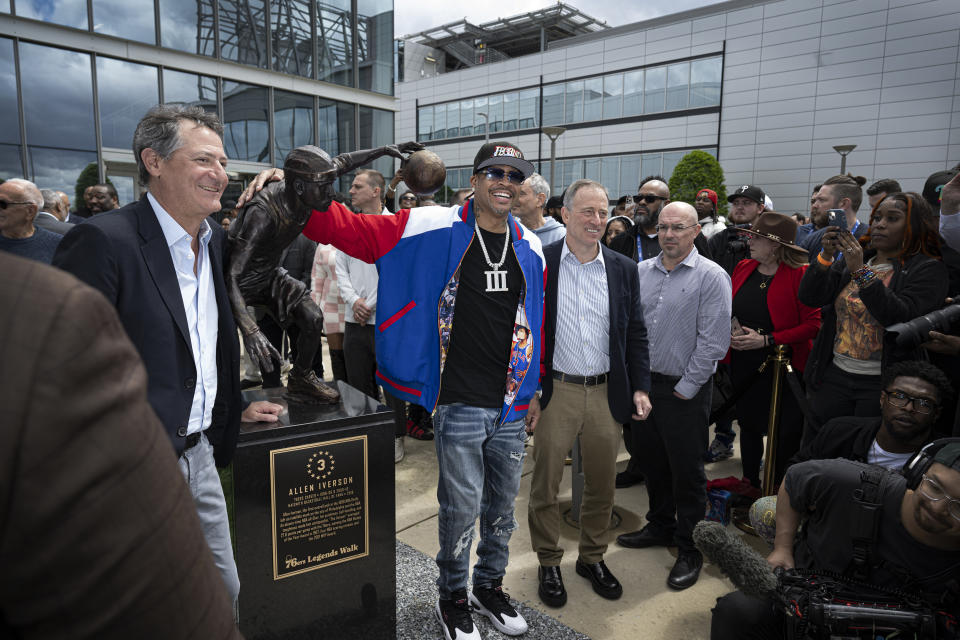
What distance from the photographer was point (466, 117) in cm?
3741

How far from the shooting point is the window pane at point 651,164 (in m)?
28.7

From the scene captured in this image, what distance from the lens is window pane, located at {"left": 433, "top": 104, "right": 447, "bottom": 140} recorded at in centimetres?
3875

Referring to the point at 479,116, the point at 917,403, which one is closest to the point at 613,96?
the point at 479,116

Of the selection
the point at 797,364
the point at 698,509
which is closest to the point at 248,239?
the point at 698,509

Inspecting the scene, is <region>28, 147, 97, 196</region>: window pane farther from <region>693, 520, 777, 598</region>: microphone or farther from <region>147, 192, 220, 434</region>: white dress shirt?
<region>693, 520, 777, 598</region>: microphone

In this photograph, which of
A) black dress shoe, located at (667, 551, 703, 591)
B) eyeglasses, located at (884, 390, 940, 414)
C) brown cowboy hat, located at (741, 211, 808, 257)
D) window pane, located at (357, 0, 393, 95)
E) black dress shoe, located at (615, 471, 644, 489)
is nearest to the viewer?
eyeglasses, located at (884, 390, 940, 414)

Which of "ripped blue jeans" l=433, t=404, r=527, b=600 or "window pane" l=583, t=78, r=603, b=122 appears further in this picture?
"window pane" l=583, t=78, r=603, b=122

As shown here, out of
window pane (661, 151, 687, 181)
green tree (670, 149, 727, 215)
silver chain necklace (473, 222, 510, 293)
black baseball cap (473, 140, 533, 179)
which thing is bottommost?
silver chain necklace (473, 222, 510, 293)

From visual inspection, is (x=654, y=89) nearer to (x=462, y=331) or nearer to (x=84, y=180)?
(x=84, y=180)

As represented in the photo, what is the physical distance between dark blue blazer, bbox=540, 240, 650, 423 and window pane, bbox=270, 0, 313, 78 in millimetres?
14508

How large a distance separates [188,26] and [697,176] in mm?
18228

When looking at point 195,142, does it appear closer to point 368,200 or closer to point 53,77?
point 368,200

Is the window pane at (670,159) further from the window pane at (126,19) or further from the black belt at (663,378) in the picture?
the black belt at (663,378)

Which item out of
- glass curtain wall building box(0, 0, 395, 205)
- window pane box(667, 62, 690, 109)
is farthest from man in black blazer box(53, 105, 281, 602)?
window pane box(667, 62, 690, 109)
